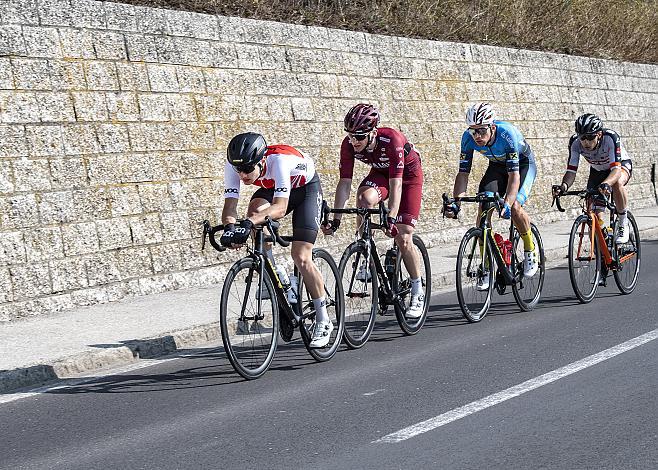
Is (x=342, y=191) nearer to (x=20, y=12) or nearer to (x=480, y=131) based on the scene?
(x=480, y=131)

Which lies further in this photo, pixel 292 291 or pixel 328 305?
pixel 328 305

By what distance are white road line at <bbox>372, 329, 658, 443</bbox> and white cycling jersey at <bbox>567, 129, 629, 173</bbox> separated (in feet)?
9.49

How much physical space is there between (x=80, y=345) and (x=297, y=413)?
8.89 feet

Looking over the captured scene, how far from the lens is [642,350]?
7961mm

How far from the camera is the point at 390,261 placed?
9109 mm

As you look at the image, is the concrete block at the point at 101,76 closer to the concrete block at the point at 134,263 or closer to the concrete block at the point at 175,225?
the concrete block at the point at 175,225

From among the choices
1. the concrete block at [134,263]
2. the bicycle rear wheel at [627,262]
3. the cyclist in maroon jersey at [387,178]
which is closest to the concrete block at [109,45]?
the concrete block at [134,263]

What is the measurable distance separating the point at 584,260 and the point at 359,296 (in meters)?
3.10

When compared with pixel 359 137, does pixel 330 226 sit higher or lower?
lower

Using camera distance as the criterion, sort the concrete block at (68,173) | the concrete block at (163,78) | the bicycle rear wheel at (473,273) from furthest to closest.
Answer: the concrete block at (163,78), the concrete block at (68,173), the bicycle rear wheel at (473,273)

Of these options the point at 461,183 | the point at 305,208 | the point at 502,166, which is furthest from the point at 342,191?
the point at 502,166

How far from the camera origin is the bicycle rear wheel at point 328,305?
7977mm

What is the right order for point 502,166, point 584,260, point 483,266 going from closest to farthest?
1. point 483,266
2. point 502,166
3. point 584,260

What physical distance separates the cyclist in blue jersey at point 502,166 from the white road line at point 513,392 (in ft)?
6.26
